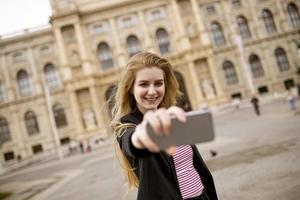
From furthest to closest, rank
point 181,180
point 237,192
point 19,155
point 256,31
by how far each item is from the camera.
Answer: point 256,31, point 19,155, point 237,192, point 181,180

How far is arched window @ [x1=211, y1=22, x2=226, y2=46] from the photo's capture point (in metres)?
37.1

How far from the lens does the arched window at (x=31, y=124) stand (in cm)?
3588

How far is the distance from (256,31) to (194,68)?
1134 cm

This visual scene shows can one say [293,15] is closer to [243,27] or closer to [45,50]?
[243,27]

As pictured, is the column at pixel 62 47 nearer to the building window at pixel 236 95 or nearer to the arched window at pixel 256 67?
the building window at pixel 236 95

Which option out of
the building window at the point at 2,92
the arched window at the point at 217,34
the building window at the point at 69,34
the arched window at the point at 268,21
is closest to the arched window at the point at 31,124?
the building window at the point at 2,92

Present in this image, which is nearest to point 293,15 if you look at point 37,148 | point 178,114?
point 37,148

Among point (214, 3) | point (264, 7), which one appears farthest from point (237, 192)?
point (264, 7)

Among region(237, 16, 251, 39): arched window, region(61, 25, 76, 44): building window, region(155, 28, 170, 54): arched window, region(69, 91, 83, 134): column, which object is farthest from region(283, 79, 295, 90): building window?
region(61, 25, 76, 44): building window

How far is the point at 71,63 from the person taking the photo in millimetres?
33219

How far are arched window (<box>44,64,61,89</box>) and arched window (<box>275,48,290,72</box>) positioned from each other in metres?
28.5

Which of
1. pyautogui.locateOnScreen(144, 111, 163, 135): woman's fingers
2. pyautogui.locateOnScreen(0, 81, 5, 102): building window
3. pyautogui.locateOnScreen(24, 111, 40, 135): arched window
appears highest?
pyautogui.locateOnScreen(0, 81, 5, 102): building window

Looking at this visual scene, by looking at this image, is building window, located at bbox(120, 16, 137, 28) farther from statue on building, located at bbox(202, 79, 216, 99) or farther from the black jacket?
the black jacket

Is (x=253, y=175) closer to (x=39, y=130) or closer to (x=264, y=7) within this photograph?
(x=39, y=130)
